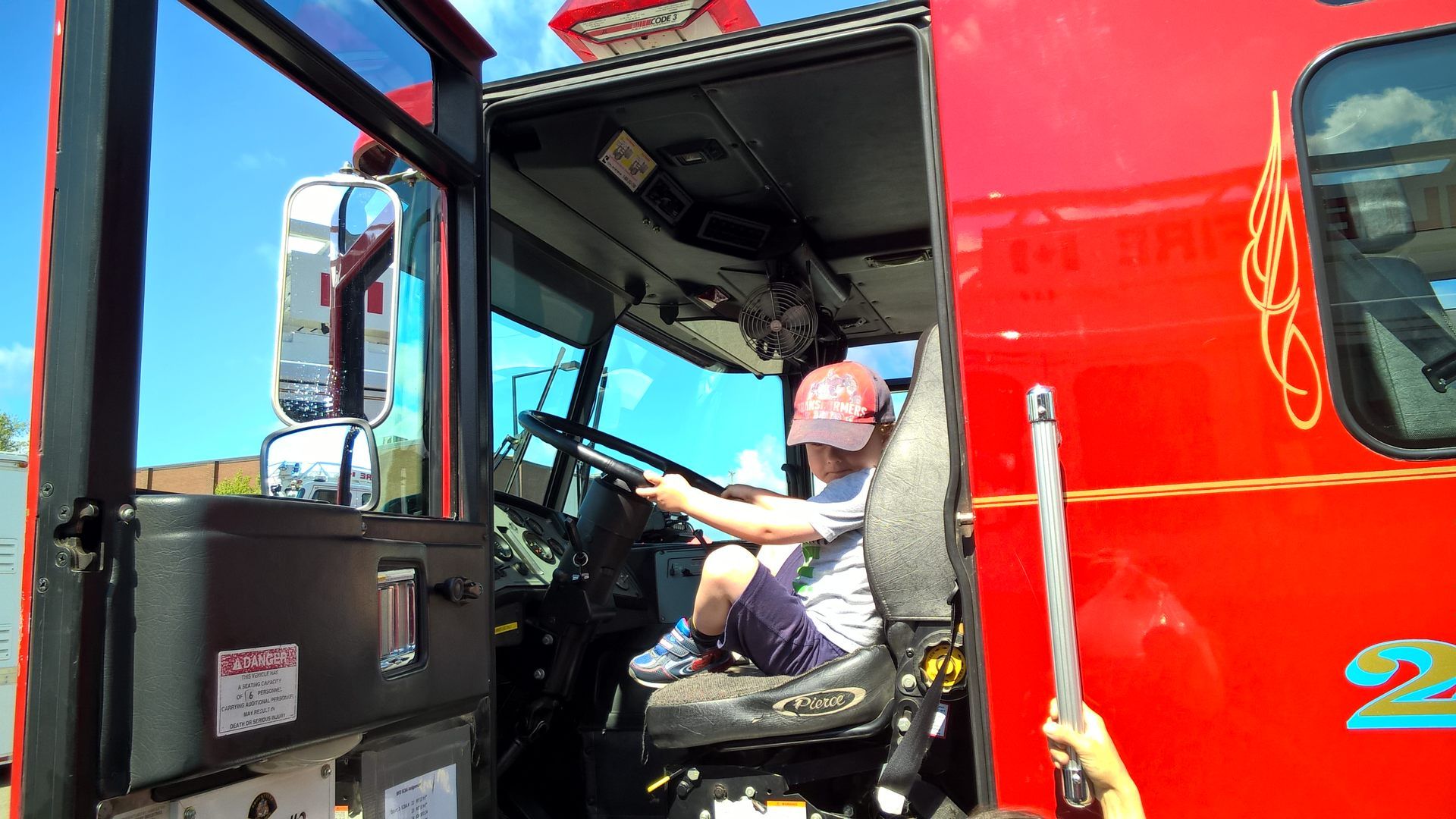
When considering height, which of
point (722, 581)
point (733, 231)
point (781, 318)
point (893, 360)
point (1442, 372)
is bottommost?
point (722, 581)

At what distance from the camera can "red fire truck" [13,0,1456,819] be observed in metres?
1.25

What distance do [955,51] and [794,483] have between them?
2.56m

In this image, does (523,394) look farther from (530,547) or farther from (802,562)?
(802,562)

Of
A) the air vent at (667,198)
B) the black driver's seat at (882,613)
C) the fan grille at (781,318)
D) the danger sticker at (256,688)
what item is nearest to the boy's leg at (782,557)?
the black driver's seat at (882,613)

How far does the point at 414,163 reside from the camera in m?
1.93

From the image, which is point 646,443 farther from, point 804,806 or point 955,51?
point 955,51

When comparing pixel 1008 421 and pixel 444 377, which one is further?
pixel 444 377

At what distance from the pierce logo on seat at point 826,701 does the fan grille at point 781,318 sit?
5.80 feet

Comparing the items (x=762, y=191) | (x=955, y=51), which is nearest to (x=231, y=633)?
(x=955, y=51)

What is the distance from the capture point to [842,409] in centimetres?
255

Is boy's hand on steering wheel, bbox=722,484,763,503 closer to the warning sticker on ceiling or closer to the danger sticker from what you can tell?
the warning sticker on ceiling

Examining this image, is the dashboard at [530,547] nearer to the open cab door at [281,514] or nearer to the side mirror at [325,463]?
the open cab door at [281,514]

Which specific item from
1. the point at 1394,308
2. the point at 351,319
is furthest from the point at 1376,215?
the point at 351,319

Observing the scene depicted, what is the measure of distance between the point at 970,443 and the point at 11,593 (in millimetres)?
1442
